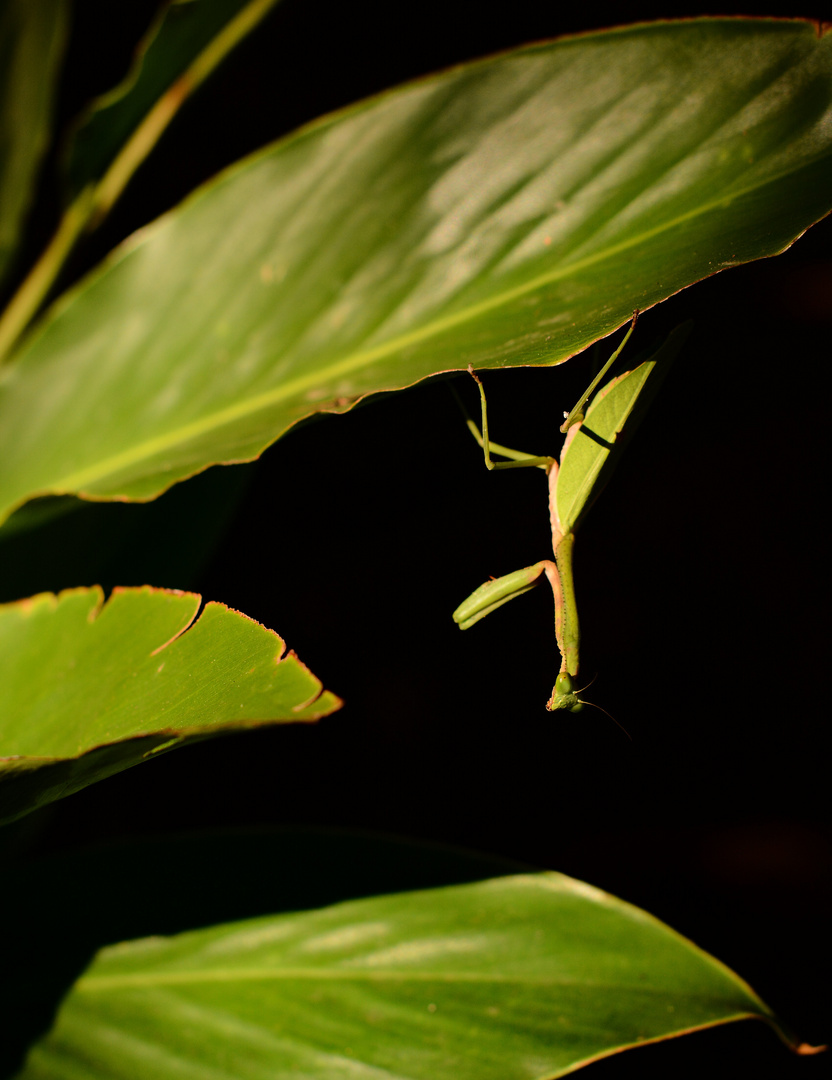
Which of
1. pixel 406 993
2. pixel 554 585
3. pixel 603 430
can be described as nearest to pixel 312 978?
pixel 406 993

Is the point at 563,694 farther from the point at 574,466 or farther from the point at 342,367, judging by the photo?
the point at 342,367

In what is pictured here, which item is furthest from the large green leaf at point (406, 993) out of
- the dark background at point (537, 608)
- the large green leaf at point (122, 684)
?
the dark background at point (537, 608)

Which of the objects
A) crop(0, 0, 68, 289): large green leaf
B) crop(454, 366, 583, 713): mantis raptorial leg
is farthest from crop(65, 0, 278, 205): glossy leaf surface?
crop(454, 366, 583, 713): mantis raptorial leg

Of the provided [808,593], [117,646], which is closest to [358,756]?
[117,646]

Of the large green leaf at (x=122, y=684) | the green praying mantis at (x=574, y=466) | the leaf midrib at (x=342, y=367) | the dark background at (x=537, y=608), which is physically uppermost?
the leaf midrib at (x=342, y=367)

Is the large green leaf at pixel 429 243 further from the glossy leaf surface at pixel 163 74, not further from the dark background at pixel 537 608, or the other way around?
the dark background at pixel 537 608

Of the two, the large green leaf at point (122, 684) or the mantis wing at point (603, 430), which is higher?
the large green leaf at point (122, 684)

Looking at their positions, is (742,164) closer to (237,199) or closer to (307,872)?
(237,199)
